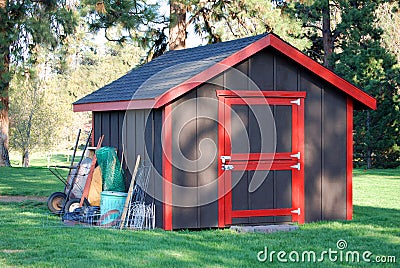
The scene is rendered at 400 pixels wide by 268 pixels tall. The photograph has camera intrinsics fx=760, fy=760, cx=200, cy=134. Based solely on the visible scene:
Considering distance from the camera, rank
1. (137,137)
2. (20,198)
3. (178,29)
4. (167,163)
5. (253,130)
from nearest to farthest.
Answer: (167,163) → (253,130) → (137,137) → (20,198) → (178,29)

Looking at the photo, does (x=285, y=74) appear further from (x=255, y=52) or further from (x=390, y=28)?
(x=390, y=28)

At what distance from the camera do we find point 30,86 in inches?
1587

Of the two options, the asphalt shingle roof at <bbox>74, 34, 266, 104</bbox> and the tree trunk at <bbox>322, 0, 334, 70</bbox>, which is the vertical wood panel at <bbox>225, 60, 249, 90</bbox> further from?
the tree trunk at <bbox>322, 0, 334, 70</bbox>

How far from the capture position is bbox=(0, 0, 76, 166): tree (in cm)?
2408

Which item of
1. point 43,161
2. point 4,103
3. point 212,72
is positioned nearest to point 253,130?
point 212,72

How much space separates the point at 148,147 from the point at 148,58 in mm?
13653

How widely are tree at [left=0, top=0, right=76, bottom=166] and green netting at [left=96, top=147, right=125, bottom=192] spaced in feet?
38.6

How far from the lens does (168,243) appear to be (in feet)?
32.5

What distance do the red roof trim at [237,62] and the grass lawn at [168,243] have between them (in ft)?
6.42

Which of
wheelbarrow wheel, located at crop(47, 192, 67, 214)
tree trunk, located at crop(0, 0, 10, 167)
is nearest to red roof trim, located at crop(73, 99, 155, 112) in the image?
wheelbarrow wheel, located at crop(47, 192, 67, 214)

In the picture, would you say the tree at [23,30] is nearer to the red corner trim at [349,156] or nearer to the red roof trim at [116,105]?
the red roof trim at [116,105]

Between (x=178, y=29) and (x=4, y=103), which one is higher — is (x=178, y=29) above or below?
above

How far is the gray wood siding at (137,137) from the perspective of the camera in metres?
11.5

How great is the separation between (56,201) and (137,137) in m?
2.39
